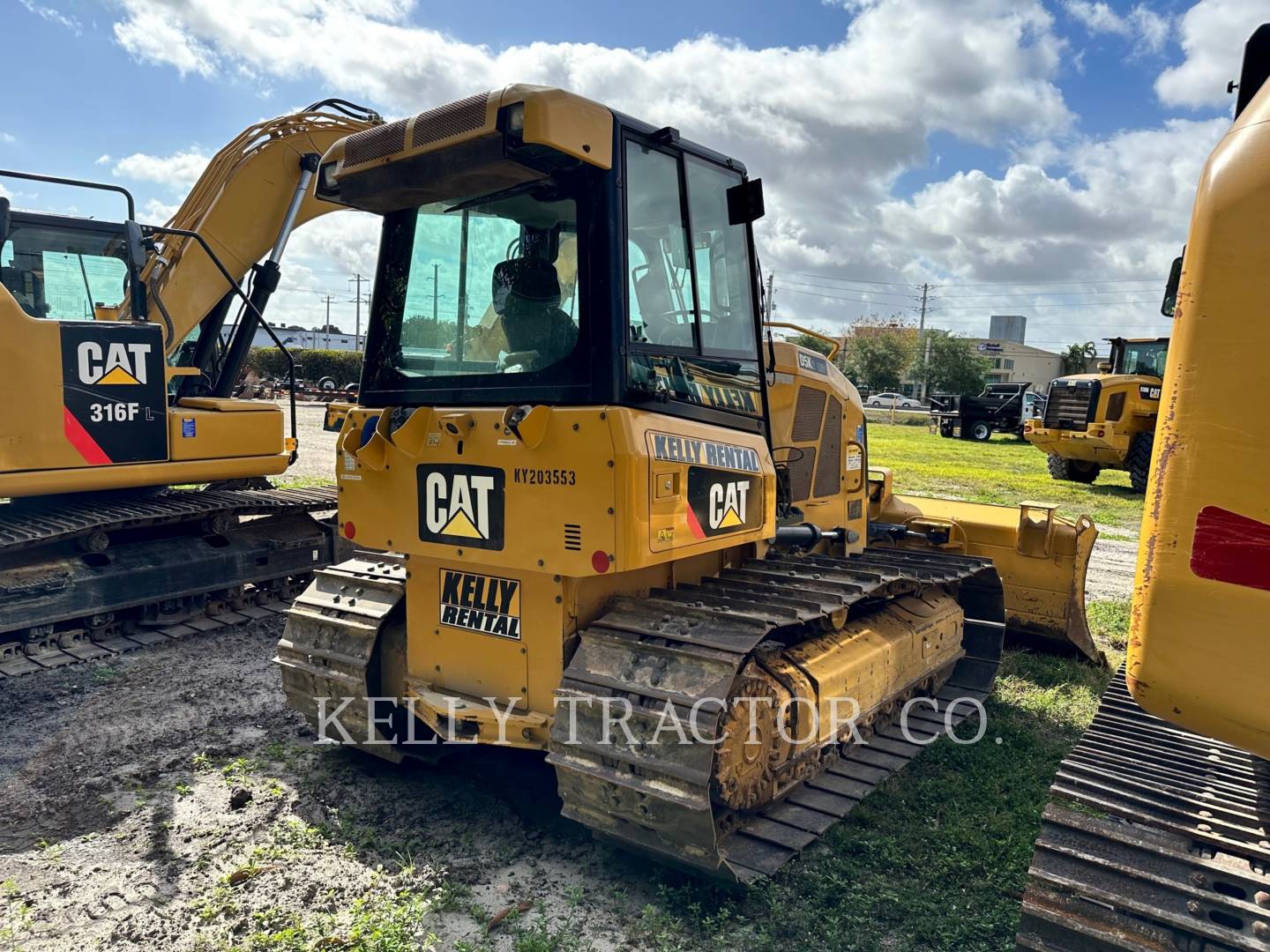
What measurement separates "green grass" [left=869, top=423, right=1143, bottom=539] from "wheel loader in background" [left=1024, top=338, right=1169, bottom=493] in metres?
0.53

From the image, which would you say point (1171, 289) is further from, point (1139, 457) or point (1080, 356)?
point (1080, 356)

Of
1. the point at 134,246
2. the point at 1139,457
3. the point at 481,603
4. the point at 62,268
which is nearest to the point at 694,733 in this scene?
the point at 481,603

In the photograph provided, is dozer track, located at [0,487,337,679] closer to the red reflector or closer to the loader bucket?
the loader bucket

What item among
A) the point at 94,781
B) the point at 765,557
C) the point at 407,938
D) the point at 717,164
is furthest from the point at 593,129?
the point at 94,781

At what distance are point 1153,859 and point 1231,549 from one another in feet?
3.35

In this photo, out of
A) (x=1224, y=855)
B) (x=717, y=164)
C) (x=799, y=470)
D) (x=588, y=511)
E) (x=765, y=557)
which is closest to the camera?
(x=1224, y=855)

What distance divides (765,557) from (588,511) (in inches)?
68.0

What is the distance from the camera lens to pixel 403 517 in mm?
4102

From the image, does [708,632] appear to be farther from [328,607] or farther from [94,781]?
[94,781]

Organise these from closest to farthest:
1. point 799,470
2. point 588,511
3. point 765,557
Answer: point 588,511 → point 765,557 → point 799,470

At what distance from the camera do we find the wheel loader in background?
54.4 ft

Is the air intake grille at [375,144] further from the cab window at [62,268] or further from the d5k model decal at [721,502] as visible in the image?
the cab window at [62,268]

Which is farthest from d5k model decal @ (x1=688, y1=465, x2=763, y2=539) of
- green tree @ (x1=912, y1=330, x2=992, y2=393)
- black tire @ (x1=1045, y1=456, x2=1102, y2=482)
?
green tree @ (x1=912, y1=330, x2=992, y2=393)

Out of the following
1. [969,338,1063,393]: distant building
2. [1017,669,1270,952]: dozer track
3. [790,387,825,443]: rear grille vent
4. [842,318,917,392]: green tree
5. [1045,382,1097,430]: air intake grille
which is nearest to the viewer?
[1017,669,1270,952]: dozer track
